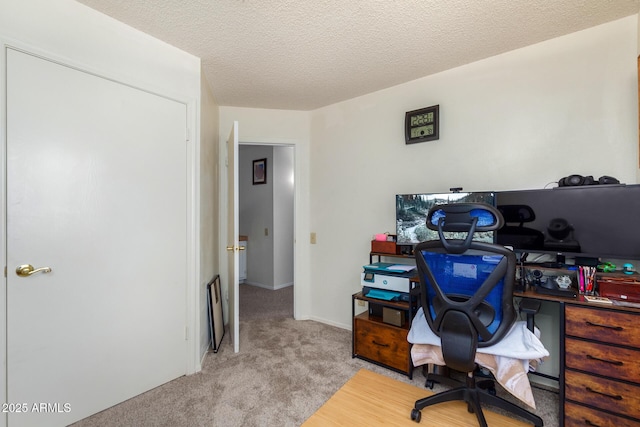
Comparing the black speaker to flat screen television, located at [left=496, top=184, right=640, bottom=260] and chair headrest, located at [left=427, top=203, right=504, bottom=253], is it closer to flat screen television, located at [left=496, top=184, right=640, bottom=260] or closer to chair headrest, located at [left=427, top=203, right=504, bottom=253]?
flat screen television, located at [left=496, top=184, right=640, bottom=260]

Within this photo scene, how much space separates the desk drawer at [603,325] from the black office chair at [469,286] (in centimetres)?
45

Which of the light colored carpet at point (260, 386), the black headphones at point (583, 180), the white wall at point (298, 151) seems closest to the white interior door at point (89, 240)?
the light colored carpet at point (260, 386)

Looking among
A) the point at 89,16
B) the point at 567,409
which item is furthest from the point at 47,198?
the point at 567,409

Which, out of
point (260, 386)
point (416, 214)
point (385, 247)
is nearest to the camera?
point (260, 386)

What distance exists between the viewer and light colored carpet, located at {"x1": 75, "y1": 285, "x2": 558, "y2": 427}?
177 centimetres

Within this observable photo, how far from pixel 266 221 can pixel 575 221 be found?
4.05 meters

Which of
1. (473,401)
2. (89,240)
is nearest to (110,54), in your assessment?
(89,240)

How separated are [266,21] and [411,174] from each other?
1.77 m

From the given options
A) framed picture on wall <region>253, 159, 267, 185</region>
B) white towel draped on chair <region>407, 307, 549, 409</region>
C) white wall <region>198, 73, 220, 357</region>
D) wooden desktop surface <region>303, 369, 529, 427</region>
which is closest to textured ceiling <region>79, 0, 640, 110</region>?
white wall <region>198, 73, 220, 357</region>

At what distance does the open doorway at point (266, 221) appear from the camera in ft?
15.9

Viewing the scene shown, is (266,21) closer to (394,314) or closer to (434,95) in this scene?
(434,95)

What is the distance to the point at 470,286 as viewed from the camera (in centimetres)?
149

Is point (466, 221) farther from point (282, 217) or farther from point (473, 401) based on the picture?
point (282, 217)

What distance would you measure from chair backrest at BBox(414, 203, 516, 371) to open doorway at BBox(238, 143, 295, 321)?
3321 mm
